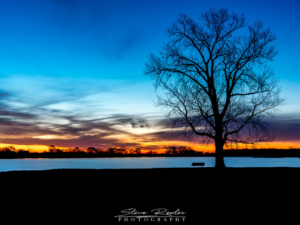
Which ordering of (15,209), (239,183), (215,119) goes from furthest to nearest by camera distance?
(215,119)
(239,183)
(15,209)

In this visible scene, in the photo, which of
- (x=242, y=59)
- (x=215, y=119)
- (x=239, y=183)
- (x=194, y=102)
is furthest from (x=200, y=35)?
(x=239, y=183)

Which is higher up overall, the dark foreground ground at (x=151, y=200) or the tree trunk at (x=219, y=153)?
the tree trunk at (x=219, y=153)

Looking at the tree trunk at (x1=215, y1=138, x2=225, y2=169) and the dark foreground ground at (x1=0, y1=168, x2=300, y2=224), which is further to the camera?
the tree trunk at (x1=215, y1=138, x2=225, y2=169)

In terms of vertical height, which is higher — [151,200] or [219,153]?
[219,153]

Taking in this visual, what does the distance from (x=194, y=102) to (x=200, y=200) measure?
14435 mm

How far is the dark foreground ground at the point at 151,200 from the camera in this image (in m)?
8.21

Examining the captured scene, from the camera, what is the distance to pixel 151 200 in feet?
33.6

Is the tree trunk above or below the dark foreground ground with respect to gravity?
above

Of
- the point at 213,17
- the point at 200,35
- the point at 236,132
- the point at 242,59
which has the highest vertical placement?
the point at 213,17

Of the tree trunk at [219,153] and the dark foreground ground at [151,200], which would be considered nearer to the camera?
the dark foreground ground at [151,200]

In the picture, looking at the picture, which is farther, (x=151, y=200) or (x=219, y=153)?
(x=219, y=153)

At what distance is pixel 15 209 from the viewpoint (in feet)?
30.3

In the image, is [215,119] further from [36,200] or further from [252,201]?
[36,200]

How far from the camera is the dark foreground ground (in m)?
8.21
